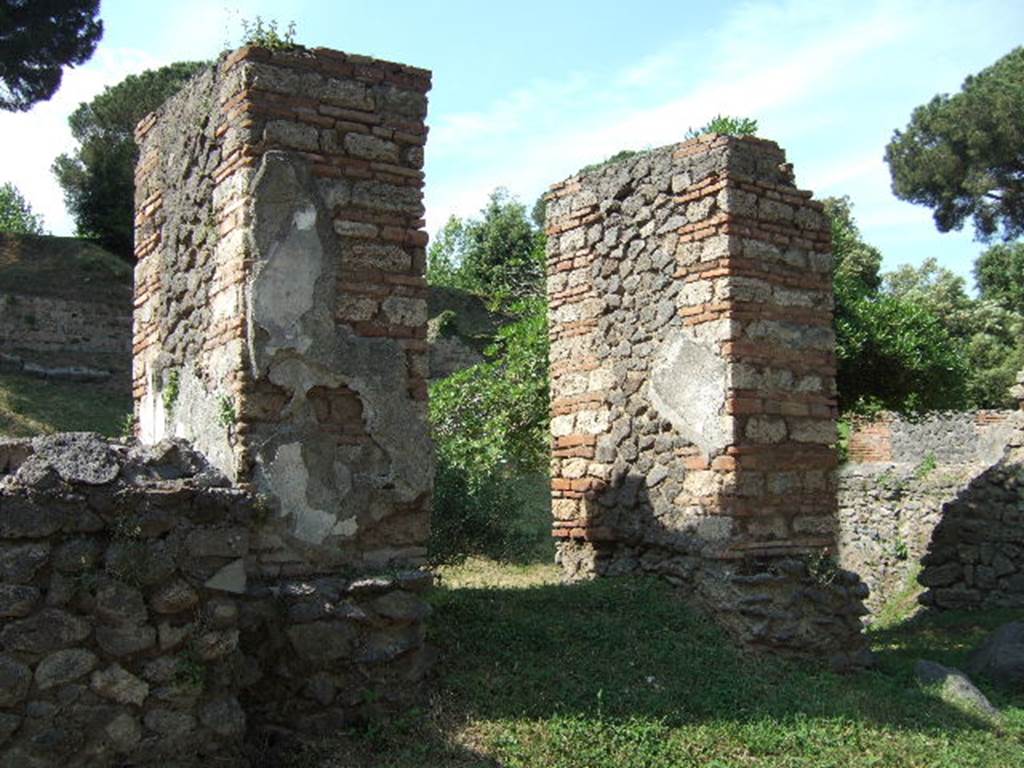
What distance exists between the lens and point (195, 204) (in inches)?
243

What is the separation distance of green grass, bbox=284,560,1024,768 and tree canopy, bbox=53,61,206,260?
1968 cm

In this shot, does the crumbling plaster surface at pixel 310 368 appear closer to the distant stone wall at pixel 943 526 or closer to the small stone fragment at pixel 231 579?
the small stone fragment at pixel 231 579

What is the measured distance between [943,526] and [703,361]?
18.3 feet

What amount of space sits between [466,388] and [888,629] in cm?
500

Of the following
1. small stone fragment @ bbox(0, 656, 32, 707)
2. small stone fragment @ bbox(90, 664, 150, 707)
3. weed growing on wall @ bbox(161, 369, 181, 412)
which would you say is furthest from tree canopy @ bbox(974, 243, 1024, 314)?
small stone fragment @ bbox(0, 656, 32, 707)

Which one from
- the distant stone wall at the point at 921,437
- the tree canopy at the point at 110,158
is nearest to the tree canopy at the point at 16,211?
the tree canopy at the point at 110,158

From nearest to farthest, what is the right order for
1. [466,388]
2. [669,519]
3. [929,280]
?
1. [669,519]
2. [466,388]
3. [929,280]

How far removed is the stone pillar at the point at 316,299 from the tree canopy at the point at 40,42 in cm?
1642

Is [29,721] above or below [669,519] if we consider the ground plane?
below

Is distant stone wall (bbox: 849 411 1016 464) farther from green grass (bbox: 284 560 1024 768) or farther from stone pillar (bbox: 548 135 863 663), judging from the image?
green grass (bbox: 284 560 1024 768)

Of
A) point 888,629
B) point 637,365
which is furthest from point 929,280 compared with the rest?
point 637,365

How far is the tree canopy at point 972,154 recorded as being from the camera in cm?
2911

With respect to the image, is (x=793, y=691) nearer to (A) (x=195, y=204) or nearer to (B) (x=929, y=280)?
(A) (x=195, y=204)

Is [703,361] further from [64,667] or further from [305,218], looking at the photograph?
[64,667]
